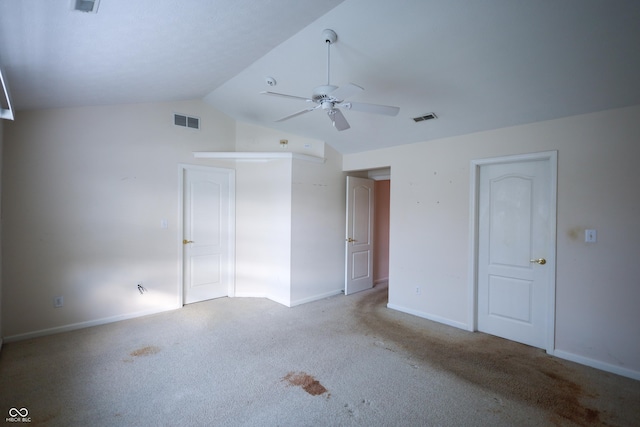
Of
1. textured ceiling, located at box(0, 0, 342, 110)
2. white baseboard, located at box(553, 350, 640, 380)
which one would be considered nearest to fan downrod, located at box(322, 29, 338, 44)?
textured ceiling, located at box(0, 0, 342, 110)

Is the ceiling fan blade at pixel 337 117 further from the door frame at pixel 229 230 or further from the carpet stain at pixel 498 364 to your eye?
the door frame at pixel 229 230

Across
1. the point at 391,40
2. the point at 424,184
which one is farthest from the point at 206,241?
the point at 391,40

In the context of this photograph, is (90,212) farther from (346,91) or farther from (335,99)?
(346,91)

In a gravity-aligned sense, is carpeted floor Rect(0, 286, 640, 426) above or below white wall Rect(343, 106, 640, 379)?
below

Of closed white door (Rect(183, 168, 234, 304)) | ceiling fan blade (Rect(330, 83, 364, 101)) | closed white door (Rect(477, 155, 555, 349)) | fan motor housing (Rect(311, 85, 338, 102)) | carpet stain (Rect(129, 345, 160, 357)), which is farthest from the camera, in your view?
closed white door (Rect(183, 168, 234, 304))

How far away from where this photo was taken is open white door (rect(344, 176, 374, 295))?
500 centimetres

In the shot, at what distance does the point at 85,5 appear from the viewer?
1676 millimetres

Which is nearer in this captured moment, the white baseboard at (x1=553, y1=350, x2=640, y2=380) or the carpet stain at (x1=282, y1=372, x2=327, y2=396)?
the carpet stain at (x1=282, y1=372, x2=327, y2=396)

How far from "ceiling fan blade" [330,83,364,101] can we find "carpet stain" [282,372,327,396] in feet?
7.37

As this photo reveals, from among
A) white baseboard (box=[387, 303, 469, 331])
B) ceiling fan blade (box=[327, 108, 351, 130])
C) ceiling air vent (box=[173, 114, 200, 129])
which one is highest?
ceiling air vent (box=[173, 114, 200, 129])

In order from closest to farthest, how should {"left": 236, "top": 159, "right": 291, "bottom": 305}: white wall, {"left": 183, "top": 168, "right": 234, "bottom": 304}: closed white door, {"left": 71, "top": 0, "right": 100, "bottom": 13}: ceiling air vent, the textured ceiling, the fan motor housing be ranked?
{"left": 71, "top": 0, "right": 100, "bottom": 13}: ceiling air vent
the textured ceiling
the fan motor housing
{"left": 183, "top": 168, "right": 234, "bottom": 304}: closed white door
{"left": 236, "top": 159, "right": 291, "bottom": 305}: white wall

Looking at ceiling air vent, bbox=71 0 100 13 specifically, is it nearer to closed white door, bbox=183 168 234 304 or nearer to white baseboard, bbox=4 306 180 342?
closed white door, bbox=183 168 234 304

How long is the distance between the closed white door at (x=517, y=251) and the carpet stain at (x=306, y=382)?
2261 mm

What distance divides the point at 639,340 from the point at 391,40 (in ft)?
10.8
